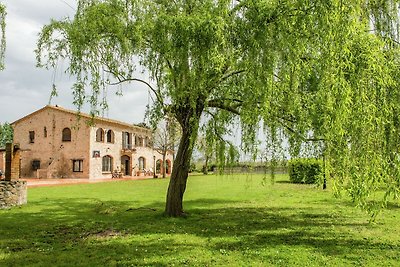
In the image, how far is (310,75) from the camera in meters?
10.3

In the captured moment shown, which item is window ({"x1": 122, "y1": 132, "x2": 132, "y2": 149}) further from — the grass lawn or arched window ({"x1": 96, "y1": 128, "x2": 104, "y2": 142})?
the grass lawn

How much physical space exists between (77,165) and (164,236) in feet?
118

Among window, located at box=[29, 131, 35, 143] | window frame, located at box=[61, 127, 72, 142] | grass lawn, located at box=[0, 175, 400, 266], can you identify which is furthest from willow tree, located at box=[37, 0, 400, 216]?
window, located at box=[29, 131, 35, 143]

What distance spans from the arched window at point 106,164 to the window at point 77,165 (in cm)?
341

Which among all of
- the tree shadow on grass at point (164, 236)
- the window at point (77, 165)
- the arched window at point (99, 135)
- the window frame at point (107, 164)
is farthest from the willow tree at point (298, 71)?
the window frame at point (107, 164)

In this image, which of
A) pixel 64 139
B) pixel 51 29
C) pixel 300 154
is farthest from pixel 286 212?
pixel 64 139

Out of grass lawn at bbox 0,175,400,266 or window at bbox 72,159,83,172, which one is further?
window at bbox 72,159,83,172

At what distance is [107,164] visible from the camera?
49344mm

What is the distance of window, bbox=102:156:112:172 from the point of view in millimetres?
48625

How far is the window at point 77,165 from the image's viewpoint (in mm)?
45344

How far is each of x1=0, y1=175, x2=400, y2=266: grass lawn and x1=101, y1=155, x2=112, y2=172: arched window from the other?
27.8 m

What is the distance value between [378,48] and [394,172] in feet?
9.94

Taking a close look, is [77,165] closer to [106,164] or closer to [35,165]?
[106,164]

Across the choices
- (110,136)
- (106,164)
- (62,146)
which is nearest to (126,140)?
(110,136)
